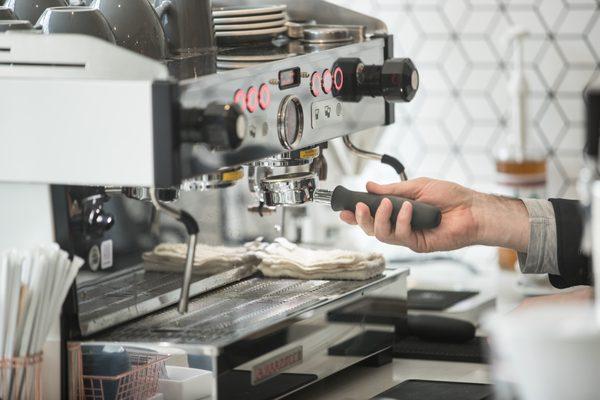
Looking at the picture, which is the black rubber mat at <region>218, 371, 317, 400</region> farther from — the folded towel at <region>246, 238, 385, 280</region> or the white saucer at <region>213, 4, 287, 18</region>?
the white saucer at <region>213, 4, 287, 18</region>

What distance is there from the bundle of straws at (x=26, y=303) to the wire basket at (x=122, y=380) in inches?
3.3

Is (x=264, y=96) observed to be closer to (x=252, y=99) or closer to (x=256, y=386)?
(x=252, y=99)

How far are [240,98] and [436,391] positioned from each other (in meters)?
0.54

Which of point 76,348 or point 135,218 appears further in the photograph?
point 135,218

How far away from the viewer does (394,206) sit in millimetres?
1613

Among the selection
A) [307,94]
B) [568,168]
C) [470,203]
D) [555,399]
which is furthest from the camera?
[568,168]

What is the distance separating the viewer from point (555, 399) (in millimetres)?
880

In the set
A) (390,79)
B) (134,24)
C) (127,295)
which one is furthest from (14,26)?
(390,79)

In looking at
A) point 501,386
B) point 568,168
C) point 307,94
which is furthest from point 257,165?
point 568,168

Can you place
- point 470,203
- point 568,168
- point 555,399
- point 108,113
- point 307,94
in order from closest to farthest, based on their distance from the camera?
point 555,399
point 108,113
point 307,94
point 470,203
point 568,168

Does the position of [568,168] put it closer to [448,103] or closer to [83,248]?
[448,103]

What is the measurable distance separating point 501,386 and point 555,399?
0.04 meters

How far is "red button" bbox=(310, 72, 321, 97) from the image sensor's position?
5.32 feet

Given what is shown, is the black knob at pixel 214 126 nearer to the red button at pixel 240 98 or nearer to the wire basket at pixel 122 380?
the red button at pixel 240 98
